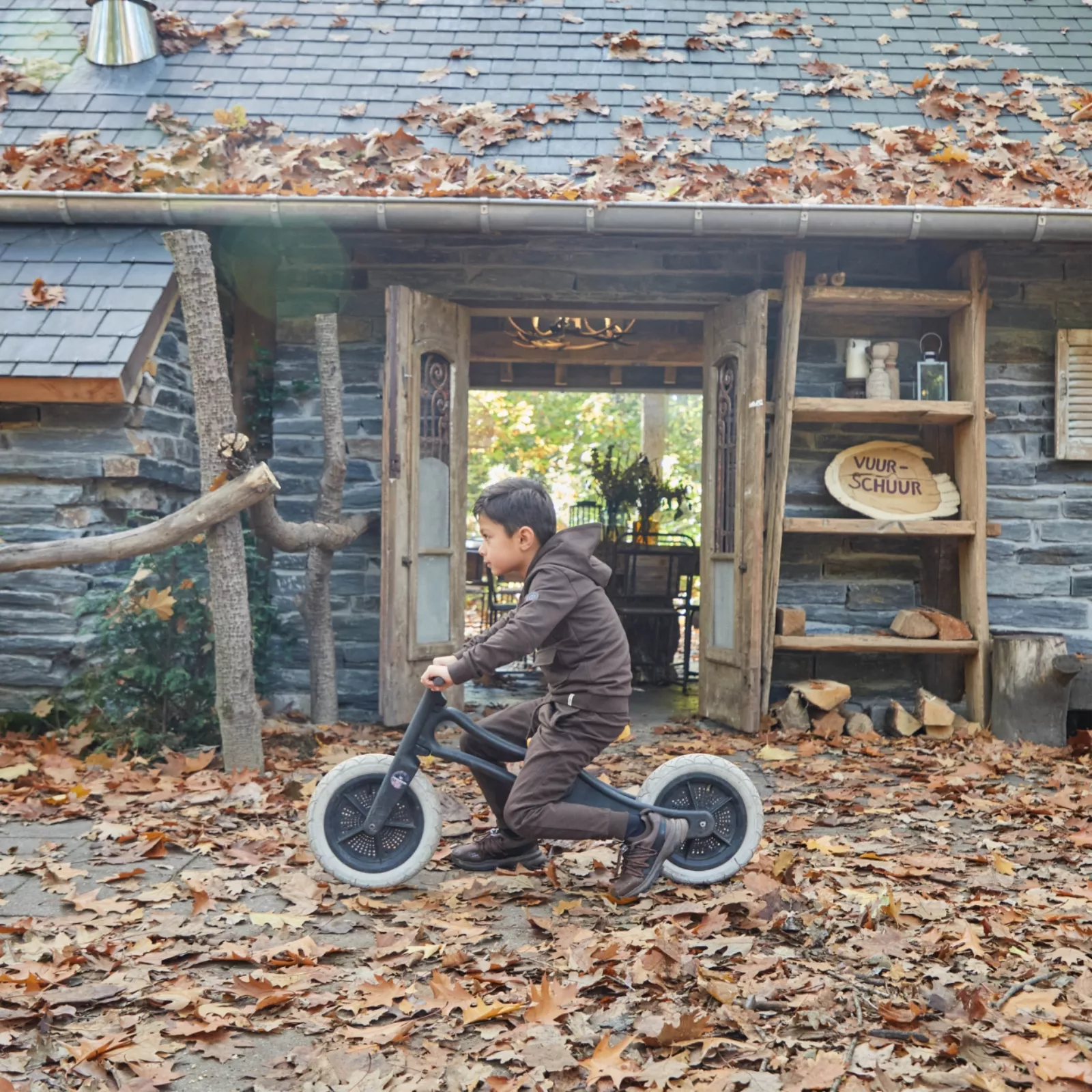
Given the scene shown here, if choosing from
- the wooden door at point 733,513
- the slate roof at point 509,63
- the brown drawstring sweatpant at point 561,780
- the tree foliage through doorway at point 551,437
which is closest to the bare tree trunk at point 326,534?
the slate roof at point 509,63

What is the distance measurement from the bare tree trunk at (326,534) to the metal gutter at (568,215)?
0.62 metres

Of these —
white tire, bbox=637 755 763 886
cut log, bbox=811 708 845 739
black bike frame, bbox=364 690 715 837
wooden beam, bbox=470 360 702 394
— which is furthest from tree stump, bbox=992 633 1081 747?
wooden beam, bbox=470 360 702 394

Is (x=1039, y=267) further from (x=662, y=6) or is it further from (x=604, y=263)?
(x=662, y=6)

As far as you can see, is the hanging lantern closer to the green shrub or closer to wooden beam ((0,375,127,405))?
the green shrub

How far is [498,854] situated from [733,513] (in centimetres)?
333

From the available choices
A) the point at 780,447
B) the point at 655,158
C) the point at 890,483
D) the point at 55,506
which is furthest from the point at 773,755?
the point at 55,506

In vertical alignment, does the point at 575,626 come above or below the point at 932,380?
below

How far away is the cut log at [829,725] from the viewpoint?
6.17 m

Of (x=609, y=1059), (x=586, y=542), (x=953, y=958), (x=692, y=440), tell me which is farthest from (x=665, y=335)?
(x=692, y=440)

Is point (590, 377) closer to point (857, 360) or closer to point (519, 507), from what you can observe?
point (857, 360)

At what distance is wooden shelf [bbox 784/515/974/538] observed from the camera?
6109mm

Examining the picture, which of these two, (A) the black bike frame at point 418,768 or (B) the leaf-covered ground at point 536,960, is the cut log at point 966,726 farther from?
(A) the black bike frame at point 418,768

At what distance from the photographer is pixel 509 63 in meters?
7.24

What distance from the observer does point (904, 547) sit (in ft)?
21.9
